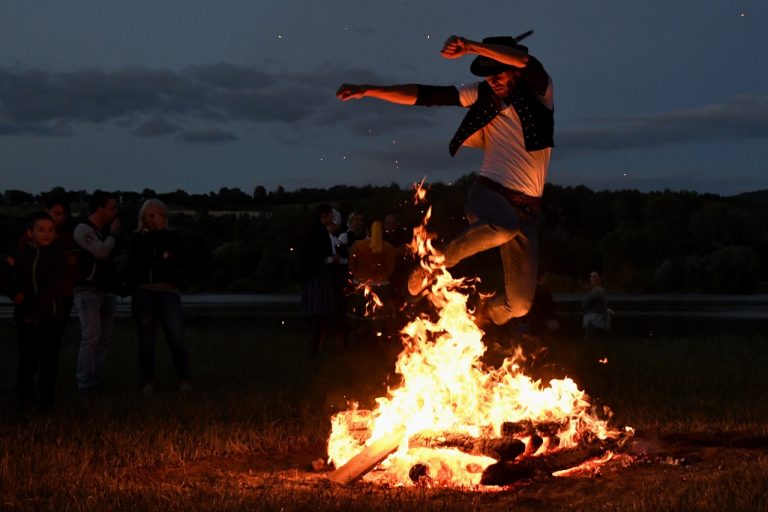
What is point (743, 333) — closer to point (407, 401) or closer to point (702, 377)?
point (702, 377)

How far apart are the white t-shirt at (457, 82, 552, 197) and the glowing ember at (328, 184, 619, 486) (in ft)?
2.01

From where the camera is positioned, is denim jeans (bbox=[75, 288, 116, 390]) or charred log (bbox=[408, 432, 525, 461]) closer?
charred log (bbox=[408, 432, 525, 461])

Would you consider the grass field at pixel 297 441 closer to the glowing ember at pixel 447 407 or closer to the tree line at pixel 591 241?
the glowing ember at pixel 447 407

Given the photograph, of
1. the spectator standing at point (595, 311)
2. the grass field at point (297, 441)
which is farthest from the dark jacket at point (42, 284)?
the spectator standing at point (595, 311)

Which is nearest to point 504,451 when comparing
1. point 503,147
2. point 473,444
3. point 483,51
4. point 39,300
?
point 473,444

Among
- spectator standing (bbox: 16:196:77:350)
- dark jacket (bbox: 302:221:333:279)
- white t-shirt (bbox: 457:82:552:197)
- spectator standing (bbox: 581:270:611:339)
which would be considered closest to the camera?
white t-shirt (bbox: 457:82:552:197)

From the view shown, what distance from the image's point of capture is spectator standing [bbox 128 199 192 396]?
395 inches

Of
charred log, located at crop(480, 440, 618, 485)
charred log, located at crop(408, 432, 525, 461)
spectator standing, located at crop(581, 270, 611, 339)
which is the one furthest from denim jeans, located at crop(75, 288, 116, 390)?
spectator standing, located at crop(581, 270, 611, 339)

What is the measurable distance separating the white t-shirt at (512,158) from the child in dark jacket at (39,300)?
15.7 ft

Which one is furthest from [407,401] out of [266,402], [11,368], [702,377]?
[11,368]

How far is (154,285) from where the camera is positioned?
33.0 ft

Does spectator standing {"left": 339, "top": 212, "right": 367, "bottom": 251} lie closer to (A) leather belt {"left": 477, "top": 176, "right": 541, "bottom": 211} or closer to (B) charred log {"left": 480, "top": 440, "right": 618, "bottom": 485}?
(A) leather belt {"left": 477, "top": 176, "right": 541, "bottom": 211}

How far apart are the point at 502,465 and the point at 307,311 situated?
766 centimetres

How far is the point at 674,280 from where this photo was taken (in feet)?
130
